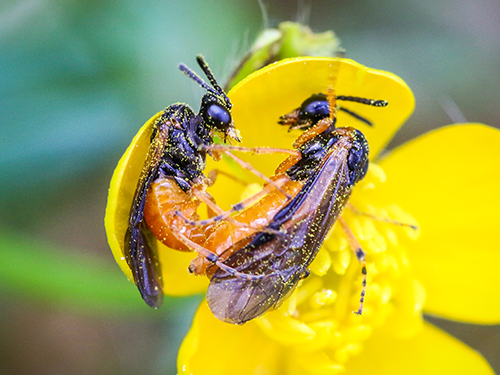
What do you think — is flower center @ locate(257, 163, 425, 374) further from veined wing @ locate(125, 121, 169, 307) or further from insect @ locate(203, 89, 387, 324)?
veined wing @ locate(125, 121, 169, 307)

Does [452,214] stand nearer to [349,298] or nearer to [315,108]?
[349,298]

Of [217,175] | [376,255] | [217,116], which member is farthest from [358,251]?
[217,116]

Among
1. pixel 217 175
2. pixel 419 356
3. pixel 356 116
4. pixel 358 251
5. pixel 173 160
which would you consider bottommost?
pixel 419 356

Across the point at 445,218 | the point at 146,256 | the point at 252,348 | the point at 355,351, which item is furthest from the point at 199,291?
the point at 445,218

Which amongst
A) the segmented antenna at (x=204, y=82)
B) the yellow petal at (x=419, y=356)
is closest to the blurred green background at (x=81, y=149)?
the segmented antenna at (x=204, y=82)

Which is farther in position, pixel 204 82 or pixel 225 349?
pixel 225 349

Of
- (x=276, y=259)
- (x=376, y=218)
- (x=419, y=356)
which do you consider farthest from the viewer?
(x=419, y=356)

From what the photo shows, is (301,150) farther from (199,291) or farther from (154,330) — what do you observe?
(154,330)

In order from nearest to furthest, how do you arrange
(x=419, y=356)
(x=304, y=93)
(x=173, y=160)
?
(x=173, y=160), (x=304, y=93), (x=419, y=356)
